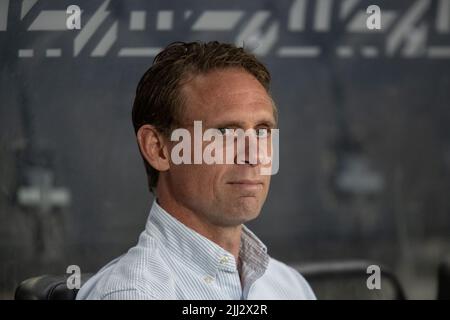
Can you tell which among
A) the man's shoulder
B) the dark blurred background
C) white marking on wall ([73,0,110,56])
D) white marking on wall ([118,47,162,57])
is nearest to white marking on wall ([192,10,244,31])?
the dark blurred background

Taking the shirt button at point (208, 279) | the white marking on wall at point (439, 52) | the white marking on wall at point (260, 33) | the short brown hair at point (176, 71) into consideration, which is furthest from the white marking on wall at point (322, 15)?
the shirt button at point (208, 279)

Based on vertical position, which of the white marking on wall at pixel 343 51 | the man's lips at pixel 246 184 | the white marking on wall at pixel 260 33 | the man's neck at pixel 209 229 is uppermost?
the white marking on wall at pixel 260 33

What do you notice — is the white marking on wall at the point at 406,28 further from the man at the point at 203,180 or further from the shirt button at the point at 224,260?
the shirt button at the point at 224,260

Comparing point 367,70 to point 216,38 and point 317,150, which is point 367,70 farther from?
point 216,38

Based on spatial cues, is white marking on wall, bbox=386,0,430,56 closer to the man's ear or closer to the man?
the man

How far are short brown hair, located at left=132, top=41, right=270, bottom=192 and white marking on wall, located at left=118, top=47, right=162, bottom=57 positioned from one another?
283 mm

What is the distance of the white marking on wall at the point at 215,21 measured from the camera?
192 centimetres

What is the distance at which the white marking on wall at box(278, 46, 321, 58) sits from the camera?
76.1 inches

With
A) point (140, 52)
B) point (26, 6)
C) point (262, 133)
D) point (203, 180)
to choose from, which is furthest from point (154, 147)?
point (26, 6)

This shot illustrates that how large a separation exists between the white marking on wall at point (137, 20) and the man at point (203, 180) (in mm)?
340

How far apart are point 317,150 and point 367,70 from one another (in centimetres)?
26

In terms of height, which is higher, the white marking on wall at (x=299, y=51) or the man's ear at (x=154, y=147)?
the white marking on wall at (x=299, y=51)

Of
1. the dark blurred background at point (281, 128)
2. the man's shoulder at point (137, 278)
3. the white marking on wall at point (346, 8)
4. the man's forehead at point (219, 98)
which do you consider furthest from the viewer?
the white marking on wall at point (346, 8)

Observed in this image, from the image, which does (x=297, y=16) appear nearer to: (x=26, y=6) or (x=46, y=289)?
(x=26, y=6)
